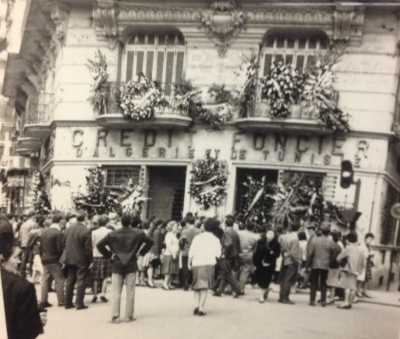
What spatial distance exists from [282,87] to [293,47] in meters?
0.30

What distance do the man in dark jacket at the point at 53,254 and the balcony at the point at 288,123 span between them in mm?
1641

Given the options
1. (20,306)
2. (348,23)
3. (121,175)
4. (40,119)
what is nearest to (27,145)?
(40,119)

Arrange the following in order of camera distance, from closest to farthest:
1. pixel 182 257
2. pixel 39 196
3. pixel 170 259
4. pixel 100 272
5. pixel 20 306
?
pixel 20 306 → pixel 39 196 → pixel 100 272 → pixel 170 259 → pixel 182 257

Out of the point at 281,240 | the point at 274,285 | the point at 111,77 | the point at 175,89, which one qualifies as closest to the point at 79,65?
the point at 111,77

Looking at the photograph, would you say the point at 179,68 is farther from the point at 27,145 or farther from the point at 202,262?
the point at 202,262

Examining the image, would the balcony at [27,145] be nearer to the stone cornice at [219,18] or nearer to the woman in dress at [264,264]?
the stone cornice at [219,18]

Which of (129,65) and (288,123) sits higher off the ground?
(129,65)

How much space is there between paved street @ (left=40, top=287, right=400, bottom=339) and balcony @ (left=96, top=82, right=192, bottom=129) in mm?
1112

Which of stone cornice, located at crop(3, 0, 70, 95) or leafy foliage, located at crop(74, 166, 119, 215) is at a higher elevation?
stone cornice, located at crop(3, 0, 70, 95)

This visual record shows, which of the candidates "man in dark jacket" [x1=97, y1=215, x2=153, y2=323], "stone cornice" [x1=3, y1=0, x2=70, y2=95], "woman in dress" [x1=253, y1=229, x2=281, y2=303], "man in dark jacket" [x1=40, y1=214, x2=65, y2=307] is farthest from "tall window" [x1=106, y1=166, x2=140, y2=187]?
"woman in dress" [x1=253, y1=229, x2=281, y2=303]

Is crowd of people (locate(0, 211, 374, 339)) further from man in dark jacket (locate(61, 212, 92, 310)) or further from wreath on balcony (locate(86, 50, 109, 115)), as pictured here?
wreath on balcony (locate(86, 50, 109, 115))

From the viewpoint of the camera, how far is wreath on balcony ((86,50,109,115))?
4082 millimetres

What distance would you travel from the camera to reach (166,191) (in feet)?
13.6

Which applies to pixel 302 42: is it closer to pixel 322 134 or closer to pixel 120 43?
pixel 322 134
